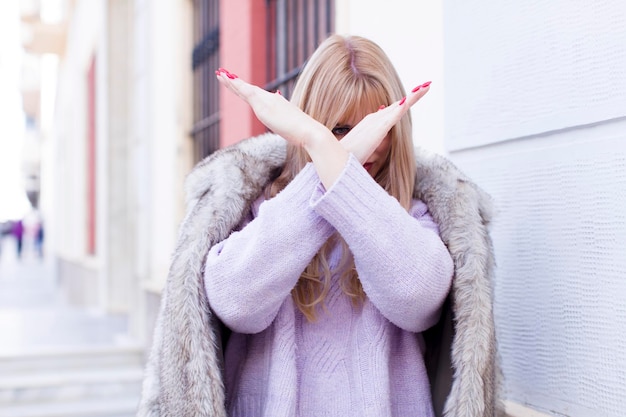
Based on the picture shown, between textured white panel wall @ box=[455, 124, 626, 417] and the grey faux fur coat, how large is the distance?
0.23 metres

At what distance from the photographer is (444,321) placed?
1622 mm

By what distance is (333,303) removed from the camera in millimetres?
1566

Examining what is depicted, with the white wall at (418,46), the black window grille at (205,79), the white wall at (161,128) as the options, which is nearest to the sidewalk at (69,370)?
the white wall at (161,128)

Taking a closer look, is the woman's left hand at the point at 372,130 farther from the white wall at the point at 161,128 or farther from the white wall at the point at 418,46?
the white wall at the point at 161,128

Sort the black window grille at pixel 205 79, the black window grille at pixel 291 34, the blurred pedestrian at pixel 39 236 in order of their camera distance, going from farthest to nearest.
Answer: the blurred pedestrian at pixel 39 236 < the black window grille at pixel 205 79 < the black window grille at pixel 291 34

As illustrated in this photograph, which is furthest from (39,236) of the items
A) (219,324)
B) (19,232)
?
(219,324)

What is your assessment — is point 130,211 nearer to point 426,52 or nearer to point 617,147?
point 426,52

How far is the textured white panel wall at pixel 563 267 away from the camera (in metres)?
1.63

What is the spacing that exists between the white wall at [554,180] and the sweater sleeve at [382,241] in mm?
381

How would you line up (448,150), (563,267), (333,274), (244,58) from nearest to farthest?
1. (333,274)
2. (563,267)
3. (448,150)
4. (244,58)

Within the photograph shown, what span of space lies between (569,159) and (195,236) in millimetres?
927

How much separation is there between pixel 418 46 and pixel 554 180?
2.96 feet

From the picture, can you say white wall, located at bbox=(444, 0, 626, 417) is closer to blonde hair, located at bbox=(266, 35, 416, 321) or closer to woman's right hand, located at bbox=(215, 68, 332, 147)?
blonde hair, located at bbox=(266, 35, 416, 321)

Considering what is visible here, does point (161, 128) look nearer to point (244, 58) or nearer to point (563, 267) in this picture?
point (244, 58)
